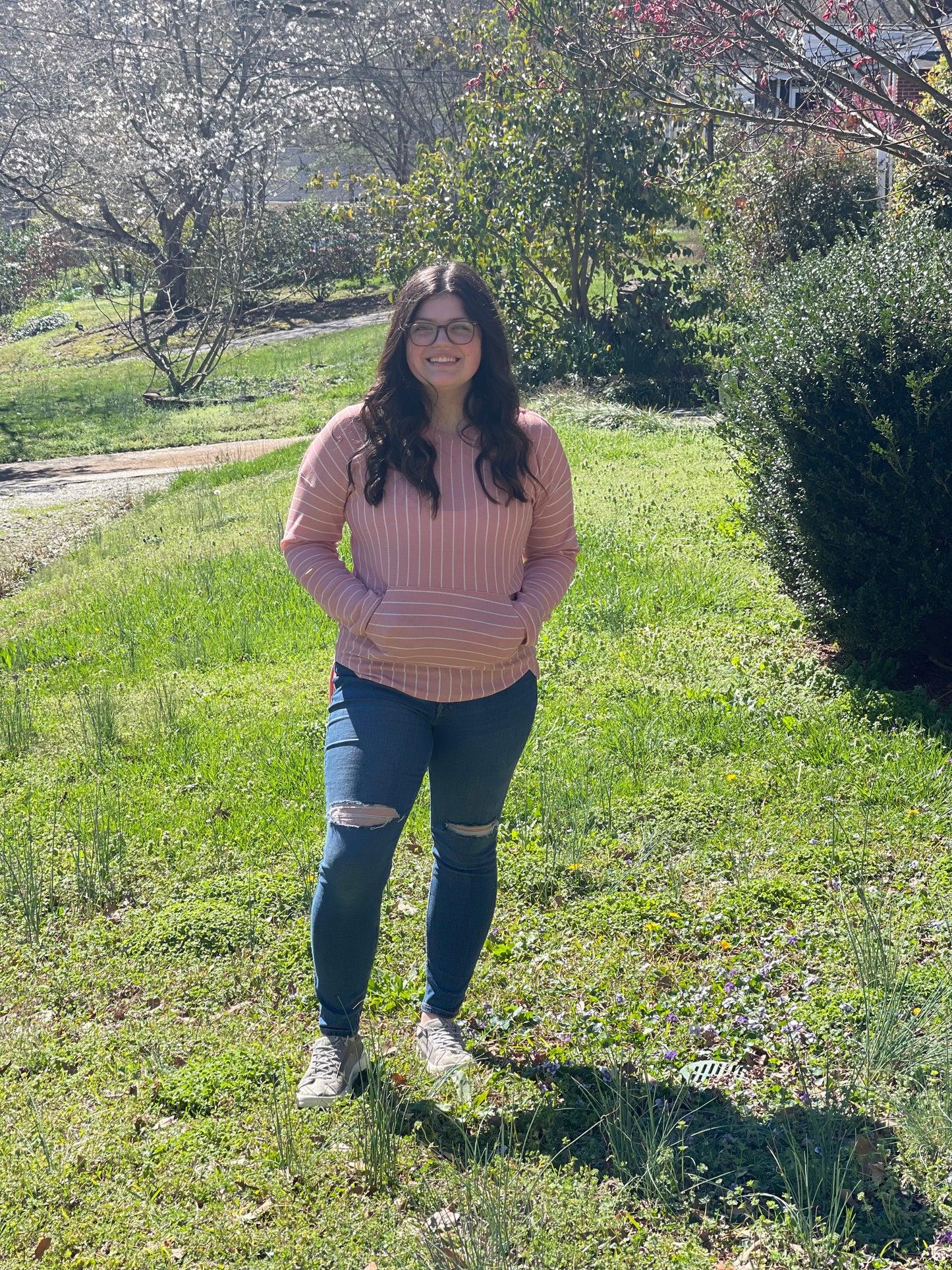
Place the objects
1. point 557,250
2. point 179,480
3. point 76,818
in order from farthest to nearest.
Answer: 1. point 557,250
2. point 179,480
3. point 76,818

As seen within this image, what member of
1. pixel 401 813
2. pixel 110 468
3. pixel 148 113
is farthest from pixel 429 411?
pixel 148 113

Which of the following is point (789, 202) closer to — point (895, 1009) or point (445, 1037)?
point (895, 1009)

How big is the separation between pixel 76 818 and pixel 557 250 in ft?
41.6

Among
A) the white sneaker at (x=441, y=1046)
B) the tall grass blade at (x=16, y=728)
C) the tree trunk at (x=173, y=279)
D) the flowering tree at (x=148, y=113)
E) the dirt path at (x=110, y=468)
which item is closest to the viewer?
the white sneaker at (x=441, y=1046)

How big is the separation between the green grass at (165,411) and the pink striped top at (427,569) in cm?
1405

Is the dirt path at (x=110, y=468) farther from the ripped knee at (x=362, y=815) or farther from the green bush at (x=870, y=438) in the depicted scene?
the ripped knee at (x=362, y=815)

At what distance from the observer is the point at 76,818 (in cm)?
480

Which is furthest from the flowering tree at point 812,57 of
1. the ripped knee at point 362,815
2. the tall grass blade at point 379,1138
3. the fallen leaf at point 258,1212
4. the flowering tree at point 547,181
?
the flowering tree at point 547,181

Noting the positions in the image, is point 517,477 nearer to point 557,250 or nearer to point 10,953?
point 10,953

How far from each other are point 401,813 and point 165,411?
734 inches

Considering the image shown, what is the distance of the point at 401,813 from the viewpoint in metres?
2.80

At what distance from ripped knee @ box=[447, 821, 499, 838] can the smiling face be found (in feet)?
3.49

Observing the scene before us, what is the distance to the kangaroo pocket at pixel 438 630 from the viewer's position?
280 cm

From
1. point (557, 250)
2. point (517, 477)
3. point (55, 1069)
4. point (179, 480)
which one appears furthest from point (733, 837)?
point (557, 250)
